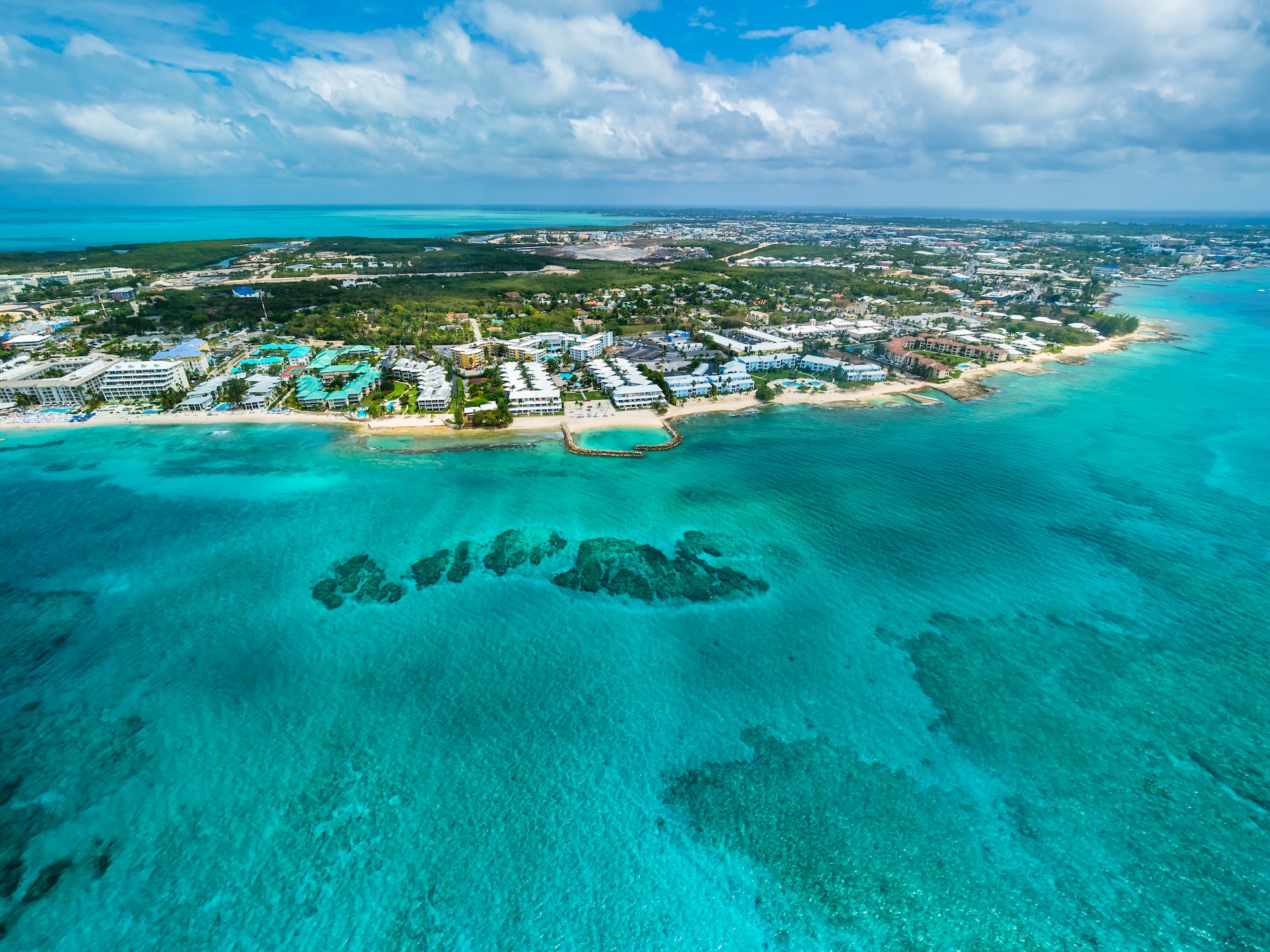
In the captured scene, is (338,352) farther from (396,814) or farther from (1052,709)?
(1052,709)

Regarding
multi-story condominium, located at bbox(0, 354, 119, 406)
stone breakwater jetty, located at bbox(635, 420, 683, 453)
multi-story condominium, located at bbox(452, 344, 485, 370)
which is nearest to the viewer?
stone breakwater jetty, located at bbox(635, 420, 683, 453)

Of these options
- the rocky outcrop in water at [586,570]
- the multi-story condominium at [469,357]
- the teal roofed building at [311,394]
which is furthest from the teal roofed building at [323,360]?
the rocky outcrop in water at [586,570]

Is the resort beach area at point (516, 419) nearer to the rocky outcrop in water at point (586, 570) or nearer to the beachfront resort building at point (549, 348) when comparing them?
the beachfront resort building at point (549, 348)

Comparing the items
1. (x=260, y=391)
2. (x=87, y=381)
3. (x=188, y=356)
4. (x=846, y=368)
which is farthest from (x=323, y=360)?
(x=846, y=368)

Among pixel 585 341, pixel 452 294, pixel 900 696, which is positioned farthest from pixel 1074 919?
pixel 452 294

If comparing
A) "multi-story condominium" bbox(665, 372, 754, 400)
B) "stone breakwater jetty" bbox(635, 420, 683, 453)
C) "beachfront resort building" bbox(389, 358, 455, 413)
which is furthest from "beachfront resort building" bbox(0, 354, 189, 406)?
"multi-story condominium" bbox(665, 372, 754, 400)

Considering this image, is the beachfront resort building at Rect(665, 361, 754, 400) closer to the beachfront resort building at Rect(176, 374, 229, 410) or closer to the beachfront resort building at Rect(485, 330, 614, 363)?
the beachfront resort building at Rect(485, 330, 614, 363)

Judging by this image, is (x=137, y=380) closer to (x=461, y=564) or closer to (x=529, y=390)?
(x=529, y=390)
